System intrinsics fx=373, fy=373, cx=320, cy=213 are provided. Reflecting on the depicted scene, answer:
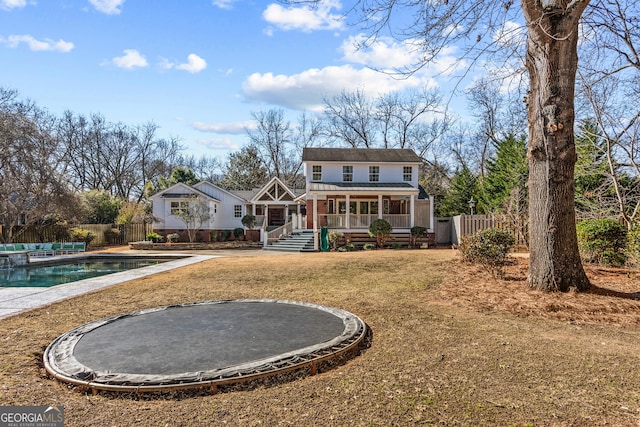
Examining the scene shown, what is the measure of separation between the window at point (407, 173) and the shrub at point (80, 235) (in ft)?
71.0

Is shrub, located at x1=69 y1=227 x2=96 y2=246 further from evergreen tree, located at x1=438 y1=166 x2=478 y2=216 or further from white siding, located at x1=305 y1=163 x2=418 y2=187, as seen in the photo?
evergreen tree, located at x1=438 y1=166 x2=478 y2=216

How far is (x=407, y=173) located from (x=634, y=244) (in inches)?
644

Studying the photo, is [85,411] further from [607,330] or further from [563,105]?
[563,105]

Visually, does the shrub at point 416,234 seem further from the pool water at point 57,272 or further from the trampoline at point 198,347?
the trampoline at point 198,347

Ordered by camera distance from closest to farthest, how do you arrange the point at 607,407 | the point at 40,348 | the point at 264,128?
the point at 607,407
the point at 40,348
the point at 264,128

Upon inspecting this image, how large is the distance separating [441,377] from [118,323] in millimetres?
4716

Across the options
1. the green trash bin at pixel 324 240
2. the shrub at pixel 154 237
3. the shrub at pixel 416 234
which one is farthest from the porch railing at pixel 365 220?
the shrub at pixel 154 237

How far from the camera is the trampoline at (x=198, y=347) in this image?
12.0ft

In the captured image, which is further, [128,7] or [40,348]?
[128,7]

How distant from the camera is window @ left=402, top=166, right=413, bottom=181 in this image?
2561 centimetres

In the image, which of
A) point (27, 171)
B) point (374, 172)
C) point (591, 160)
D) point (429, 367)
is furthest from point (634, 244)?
point (27, 171)

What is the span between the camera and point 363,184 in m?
25.0

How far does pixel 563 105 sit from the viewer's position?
294 inches

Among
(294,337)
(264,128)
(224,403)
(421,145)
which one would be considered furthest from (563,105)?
(264,128)
